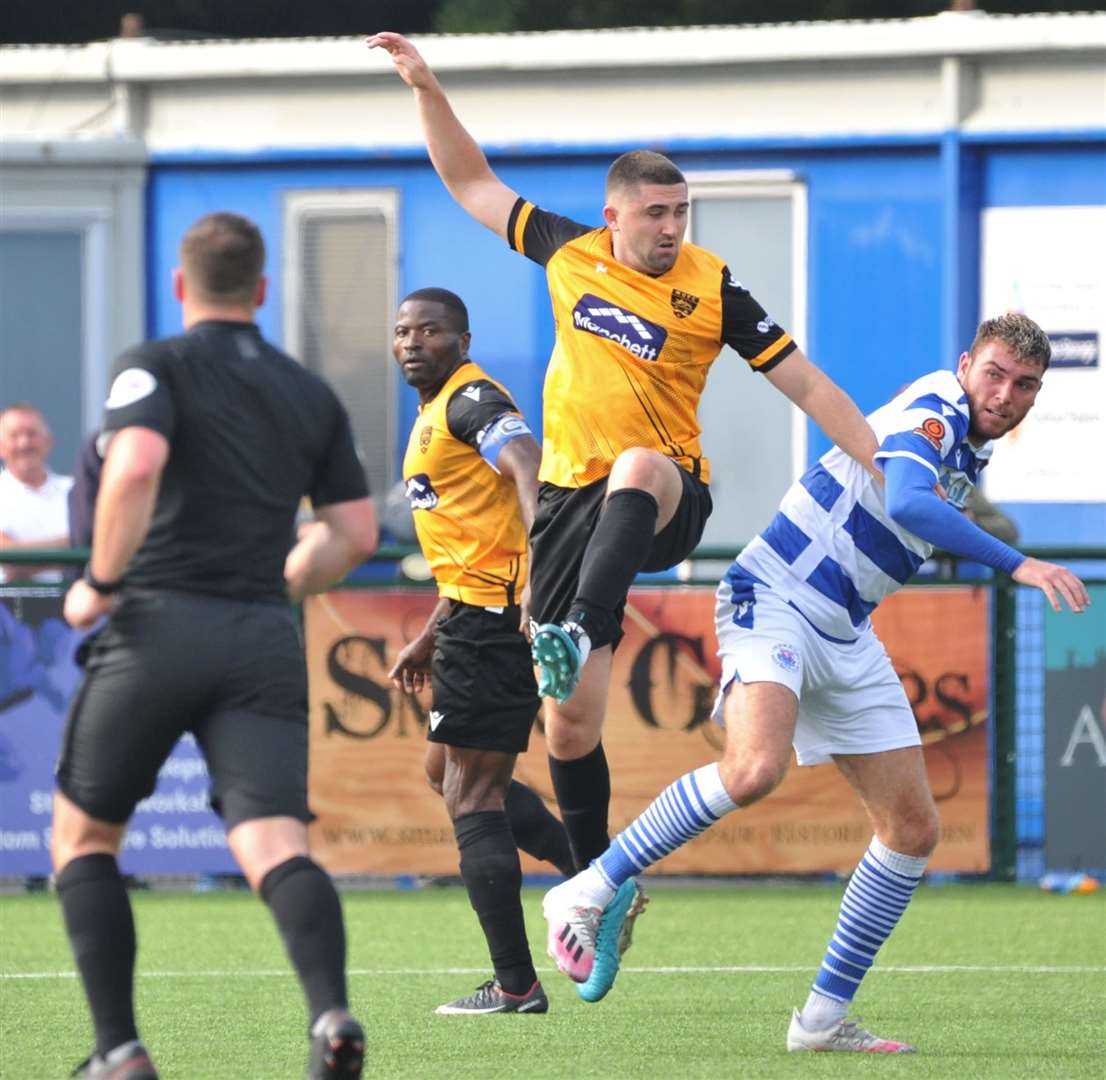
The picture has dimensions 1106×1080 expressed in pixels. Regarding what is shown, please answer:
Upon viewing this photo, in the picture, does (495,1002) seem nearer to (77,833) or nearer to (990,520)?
(77,833)

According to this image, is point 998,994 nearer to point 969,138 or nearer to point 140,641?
point 140,641

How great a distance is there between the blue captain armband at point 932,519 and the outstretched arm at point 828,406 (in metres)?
0.28

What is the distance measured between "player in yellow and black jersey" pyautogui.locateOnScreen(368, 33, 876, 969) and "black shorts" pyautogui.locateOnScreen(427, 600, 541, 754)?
204mm

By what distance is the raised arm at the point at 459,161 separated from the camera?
720 cm

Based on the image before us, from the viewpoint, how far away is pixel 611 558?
6.87 meters

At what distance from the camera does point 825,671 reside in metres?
6.79

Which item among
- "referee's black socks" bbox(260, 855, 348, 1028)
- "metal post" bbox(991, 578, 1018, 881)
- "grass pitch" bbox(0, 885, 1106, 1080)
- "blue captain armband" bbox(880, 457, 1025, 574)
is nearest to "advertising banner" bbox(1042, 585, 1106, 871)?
"metal post" bbox(991, 578, 1018, 881)

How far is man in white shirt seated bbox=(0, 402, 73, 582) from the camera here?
12.7 meters

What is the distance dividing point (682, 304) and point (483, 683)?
1.34 m

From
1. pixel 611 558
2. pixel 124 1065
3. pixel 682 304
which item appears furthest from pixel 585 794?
pixel 124 1065

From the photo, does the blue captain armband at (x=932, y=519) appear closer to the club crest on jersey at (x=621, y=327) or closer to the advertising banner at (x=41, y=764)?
the club crest on jersey at (x=621, y=327)

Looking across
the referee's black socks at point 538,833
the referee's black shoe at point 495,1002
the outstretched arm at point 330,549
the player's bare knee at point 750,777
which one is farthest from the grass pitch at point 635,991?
the outstretched arm at point 330,549

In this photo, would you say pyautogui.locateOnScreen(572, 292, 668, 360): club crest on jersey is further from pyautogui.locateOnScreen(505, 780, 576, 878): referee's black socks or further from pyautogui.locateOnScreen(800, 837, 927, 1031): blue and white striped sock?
pyautogui.locateOnScreen(505, 780, 576, 878): referee's black socks

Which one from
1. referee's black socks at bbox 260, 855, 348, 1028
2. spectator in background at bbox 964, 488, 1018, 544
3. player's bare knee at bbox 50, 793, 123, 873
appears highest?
spectator in background at bbox 964, 488, 1018, 544
